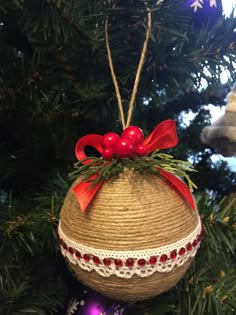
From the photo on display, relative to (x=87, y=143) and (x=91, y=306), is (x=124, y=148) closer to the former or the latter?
(x=87, y=143)

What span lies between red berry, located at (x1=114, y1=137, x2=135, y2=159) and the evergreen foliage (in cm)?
13

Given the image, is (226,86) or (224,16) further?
(226,86)

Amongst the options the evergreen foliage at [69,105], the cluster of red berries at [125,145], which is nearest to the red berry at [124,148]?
the cluster of red berries at [125,145]

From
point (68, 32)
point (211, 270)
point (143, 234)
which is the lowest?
point (211, 270)

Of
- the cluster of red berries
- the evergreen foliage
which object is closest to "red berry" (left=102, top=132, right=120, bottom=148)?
the cluster of red berries

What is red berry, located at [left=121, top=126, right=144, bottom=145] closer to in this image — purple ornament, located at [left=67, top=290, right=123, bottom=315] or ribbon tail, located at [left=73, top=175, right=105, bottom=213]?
ribbon tail, located at [left=73, top=175, right=105, bottom=213]

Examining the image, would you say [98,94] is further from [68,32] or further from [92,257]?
[92,257]

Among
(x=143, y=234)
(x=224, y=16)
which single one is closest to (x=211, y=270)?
(x=143, y=234)

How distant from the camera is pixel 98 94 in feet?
1.58

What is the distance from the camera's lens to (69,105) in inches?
20.6

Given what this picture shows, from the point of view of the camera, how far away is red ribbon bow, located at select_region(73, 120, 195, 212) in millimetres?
321

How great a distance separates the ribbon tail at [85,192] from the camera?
0.32 meters

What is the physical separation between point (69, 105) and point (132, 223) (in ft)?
0.86

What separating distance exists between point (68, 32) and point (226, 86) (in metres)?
0.41
